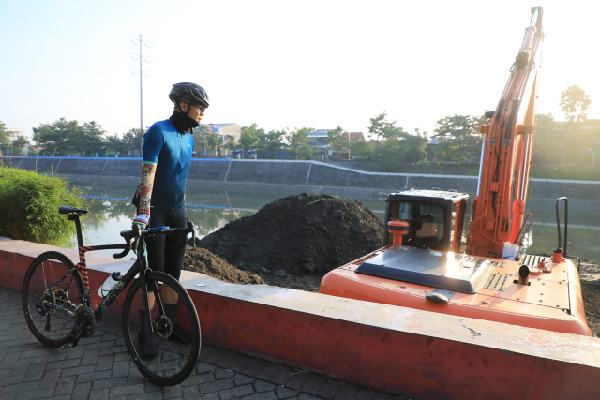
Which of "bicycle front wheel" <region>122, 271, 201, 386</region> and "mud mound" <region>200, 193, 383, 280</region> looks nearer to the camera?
"bicycle front wheel" <region>122, 271, 201, 386</region>

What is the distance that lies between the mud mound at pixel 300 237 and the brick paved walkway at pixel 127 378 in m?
6.83

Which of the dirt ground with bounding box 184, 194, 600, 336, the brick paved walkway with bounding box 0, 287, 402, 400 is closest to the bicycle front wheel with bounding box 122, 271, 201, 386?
the brick paved walkway with bounding box 0, 287, 402, 400

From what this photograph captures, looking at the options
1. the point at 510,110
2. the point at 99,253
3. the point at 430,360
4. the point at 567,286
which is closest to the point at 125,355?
the point at 99,253

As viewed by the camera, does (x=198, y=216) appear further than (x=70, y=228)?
Yes

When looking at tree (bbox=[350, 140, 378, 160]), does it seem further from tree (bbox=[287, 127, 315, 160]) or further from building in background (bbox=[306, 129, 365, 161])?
tree (bbox=[287, 127, 315, 160])

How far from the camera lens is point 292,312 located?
2564mm

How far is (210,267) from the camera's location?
6.37 meters

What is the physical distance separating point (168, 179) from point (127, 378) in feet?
4.33

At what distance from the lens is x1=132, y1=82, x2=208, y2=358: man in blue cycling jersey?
2611mm

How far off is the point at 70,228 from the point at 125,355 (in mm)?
4074

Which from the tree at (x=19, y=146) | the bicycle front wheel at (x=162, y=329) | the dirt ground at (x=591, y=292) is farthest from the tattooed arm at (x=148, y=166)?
the tree at (x=19, y=146)

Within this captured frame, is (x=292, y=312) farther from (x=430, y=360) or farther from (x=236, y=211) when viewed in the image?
(x=236, y=211)

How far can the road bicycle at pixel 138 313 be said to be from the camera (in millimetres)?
2445

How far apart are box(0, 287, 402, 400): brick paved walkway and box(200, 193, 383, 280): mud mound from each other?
6.83 meters
